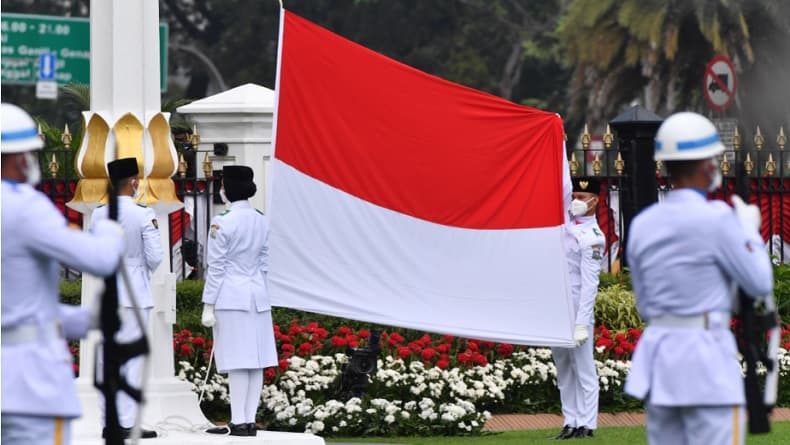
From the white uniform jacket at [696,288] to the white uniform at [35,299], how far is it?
7.07 ft

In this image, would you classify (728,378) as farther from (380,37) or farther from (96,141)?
(380,37)

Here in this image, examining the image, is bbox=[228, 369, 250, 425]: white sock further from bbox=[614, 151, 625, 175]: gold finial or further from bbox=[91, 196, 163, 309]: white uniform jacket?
bbox=[614, 151, 625, 175]: gold finial

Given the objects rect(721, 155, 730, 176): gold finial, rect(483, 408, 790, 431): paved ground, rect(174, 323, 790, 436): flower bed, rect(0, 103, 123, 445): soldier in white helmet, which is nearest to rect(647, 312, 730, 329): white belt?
rect(0, 103, 123, 445): soldier in white helmet

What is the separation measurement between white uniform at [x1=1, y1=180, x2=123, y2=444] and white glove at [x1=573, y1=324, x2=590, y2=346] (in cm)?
702

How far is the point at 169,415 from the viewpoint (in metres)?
13.0

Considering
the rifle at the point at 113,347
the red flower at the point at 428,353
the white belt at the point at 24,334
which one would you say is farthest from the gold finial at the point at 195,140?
the white belt at the point at 24,334

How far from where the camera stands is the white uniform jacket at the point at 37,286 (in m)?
6.74

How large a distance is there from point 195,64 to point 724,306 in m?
45.7

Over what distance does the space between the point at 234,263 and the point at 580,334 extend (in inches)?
101

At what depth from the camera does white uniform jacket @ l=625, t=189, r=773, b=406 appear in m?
7.38

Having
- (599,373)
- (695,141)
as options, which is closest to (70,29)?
(599,373)

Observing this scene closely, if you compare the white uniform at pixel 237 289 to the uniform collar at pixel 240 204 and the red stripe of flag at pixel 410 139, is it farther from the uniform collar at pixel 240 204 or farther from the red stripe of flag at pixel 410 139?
the red stripe of flag at pixel 410 139

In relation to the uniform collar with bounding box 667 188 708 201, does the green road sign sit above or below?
above

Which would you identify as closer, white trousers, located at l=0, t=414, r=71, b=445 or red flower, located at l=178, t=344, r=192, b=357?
white trousers, located at l=0, t=414, r=71, b=445
